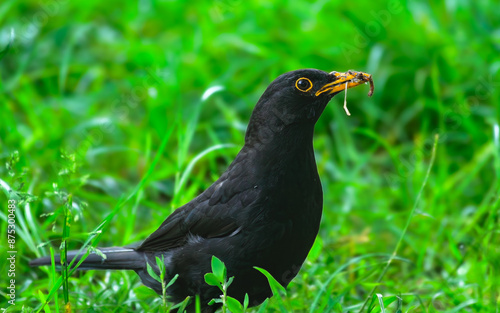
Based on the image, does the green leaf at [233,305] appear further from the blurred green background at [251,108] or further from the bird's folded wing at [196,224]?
the blurred green background at [251,108]

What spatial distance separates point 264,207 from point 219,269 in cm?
33

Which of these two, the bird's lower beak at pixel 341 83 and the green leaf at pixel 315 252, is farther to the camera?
the green leaf at pixel 315 252

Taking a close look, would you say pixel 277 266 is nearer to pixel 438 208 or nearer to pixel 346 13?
pixel 438 208

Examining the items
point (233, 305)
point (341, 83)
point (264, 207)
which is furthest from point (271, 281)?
point (341, 83)

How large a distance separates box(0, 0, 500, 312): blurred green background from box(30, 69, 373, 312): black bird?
721mm

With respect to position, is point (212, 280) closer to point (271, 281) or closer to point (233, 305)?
point (233, 305)

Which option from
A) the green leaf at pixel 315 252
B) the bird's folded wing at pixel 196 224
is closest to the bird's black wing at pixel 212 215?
the bird's folded wing at pixel 196 224

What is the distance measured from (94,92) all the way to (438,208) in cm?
316

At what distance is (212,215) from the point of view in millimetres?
2666

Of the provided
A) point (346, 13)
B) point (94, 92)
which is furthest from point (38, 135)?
point (346, 13)

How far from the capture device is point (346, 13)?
5.17m

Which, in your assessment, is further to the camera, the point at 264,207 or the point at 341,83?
the point at 341,83

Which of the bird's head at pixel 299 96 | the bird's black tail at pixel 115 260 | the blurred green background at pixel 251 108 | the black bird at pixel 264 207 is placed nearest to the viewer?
the black bird at pixel 264 207

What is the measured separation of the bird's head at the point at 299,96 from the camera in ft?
8.70
